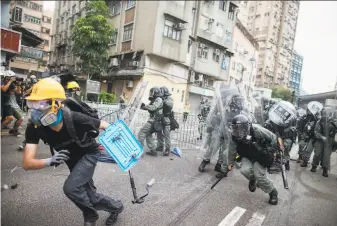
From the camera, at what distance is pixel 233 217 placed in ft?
9.99

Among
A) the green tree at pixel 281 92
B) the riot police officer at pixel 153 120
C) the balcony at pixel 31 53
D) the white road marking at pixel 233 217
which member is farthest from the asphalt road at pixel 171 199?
the balcony at pixel 31 53

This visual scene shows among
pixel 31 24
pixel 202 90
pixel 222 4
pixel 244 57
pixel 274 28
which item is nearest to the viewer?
pixel 274 28

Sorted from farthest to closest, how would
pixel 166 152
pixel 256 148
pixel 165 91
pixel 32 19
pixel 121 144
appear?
pixel 32 19 < pixel 166 152 < pixel 165 91 < pixel 256 148 < pixel 121 144

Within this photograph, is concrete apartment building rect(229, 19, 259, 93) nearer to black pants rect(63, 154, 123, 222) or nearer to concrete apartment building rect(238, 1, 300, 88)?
concrete apartment building rect(238, 1, 300, 88)

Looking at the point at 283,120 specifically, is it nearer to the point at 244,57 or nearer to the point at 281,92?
the point at 281,92

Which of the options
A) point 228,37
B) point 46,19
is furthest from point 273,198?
point 46,19

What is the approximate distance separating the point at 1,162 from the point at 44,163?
9.49ft

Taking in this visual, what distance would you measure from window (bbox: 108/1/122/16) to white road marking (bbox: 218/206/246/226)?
318 cm

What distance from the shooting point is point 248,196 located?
388 centimetres

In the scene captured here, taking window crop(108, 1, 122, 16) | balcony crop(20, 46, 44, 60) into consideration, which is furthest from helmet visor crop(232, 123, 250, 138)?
balcony crop(20, 46, 44, 60)

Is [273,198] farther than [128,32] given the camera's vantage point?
Yes

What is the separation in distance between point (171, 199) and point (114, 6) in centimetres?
312

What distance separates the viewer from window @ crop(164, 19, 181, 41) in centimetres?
253

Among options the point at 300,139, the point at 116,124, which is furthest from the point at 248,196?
the point at 300,139
